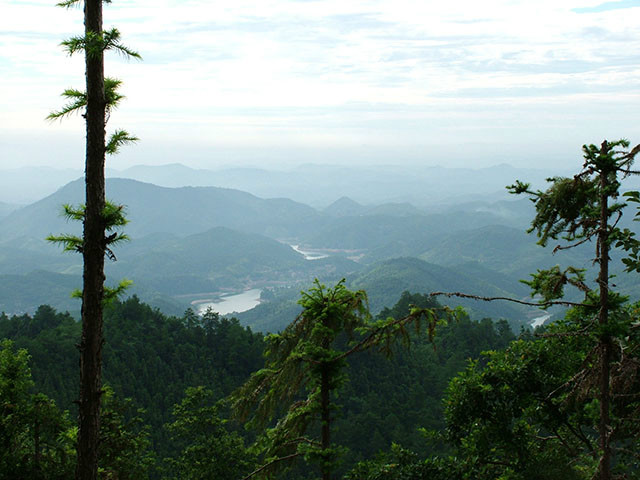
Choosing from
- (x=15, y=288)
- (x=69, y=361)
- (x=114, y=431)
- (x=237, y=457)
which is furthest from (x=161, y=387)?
(x=15, y=288)

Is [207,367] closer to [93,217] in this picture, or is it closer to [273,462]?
[273,462]

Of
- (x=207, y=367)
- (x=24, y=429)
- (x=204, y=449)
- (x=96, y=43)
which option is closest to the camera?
(x=96, y=43)

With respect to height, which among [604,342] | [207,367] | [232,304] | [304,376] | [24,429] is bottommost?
[232,304]

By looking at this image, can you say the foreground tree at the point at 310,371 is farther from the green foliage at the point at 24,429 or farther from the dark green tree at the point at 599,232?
the green foliage at the point at 24,429

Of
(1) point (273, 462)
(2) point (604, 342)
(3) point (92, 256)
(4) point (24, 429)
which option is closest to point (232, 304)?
(4) point (24, 429)

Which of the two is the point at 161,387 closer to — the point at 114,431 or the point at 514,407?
the point at 114,431

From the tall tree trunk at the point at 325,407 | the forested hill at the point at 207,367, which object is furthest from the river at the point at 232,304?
the tall tree trunk at the point at 325,407
